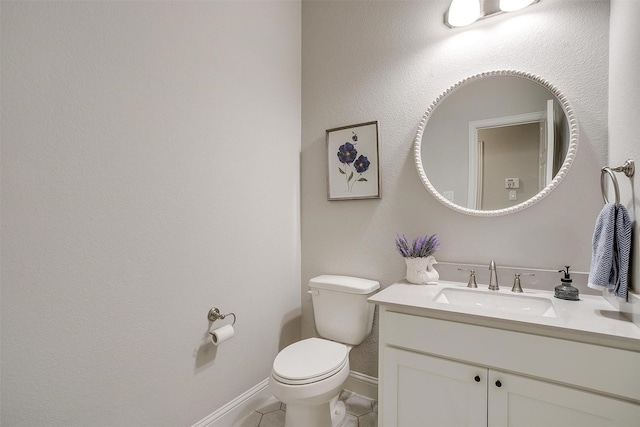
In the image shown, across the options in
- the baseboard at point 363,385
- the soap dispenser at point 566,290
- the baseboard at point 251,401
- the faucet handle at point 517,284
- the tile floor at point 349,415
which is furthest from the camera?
the baseboard at point 363,385

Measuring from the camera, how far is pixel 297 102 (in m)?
2.08

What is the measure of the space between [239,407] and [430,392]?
1.05 metres

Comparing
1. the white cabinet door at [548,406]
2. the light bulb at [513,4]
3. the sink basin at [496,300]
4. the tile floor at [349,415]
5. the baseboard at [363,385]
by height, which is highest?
the light bulb at [513,4]

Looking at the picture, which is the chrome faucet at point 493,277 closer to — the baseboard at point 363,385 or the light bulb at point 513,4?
the baseboard at point 363,385

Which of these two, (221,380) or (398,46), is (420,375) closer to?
(221,380)

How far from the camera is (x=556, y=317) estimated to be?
1.01 m

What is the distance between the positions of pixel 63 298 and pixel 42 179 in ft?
1.32

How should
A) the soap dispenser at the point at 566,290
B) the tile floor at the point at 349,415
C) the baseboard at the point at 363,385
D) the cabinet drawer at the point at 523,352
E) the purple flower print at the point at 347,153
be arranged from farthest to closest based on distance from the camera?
the purple flower print at the point at 347,153, the baseboard at the point at 363,385, the tile floor at the point at 349,415, the soap dispenser at the point at 566,290, the cabinet drawer at the point at 523,352

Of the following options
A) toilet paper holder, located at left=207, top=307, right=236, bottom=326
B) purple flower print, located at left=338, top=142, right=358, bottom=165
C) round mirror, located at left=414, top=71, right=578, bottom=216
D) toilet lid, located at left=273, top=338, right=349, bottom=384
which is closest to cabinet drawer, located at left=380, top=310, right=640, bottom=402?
toilet lid, located at left=273, top=338, right=349, bottom=384

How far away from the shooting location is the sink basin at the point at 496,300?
123cm

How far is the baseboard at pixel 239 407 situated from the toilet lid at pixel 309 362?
426 mm

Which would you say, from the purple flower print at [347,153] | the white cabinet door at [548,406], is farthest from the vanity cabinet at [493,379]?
the purple flower print at [347,153]

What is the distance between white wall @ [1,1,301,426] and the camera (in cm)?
90

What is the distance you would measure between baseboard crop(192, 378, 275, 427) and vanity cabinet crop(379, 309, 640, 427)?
80cm
